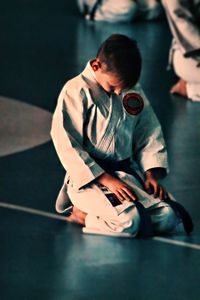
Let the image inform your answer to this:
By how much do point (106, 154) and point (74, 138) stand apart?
0.57ft

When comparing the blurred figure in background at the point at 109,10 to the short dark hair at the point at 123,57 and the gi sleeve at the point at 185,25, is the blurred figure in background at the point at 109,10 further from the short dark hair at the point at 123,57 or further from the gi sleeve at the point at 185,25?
the short dark hair at the point at 123,57

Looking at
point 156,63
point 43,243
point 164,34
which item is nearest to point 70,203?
point 43,243

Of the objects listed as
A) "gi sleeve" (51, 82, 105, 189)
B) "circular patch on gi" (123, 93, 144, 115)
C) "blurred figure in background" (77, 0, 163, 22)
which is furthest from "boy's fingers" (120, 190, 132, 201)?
"blurred figure in background" (77, 0, 163, 22)

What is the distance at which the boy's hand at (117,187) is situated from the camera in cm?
415

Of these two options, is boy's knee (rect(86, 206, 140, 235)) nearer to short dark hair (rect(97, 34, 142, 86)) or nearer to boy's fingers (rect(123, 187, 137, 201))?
boy's fingers (rect(123, 187, 137, 201))

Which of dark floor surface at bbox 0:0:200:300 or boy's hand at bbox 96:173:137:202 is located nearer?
dark floor surface at bbox 0:0:200:300

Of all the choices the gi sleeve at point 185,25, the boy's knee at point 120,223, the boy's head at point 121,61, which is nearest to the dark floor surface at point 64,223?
the boy's knee at point 120,223

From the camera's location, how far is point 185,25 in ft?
20.6

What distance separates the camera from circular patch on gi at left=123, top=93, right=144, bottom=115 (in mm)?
4223

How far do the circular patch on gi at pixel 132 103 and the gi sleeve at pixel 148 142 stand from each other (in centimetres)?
7

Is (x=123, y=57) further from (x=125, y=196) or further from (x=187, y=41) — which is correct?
(x=187, y=41)

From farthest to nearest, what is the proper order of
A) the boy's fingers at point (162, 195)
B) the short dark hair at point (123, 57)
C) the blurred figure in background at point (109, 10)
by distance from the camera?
1. the blurred figure in background at point (109, 10)
2. the boy's fingers at point (162, 195)
3. the short dark hair at point (123, 57)

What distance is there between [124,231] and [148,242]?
0.11m

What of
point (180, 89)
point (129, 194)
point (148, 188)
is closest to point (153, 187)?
point (148, 188)
